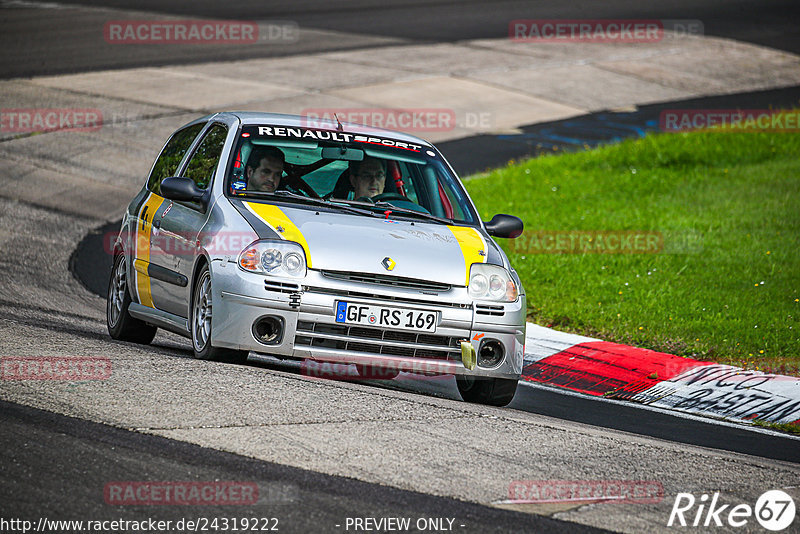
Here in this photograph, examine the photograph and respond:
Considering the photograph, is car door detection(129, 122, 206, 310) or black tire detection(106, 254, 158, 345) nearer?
car door detection(129, 122, 206, 310)

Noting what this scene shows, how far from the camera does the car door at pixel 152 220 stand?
807 cm

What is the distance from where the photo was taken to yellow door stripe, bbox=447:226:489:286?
718cm

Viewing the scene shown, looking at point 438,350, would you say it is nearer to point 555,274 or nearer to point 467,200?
point 467,200

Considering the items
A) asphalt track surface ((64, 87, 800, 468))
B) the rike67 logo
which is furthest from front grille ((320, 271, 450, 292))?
the rike67 logo

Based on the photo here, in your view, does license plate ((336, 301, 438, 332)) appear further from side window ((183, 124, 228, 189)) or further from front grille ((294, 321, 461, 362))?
side window ((183, 124, 228, 189))

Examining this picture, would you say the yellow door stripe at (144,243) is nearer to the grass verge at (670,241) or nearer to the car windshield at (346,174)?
the car windshield at (346,174)

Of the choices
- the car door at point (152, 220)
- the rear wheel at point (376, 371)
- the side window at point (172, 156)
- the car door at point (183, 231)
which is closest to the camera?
the rear wheel at point (376, 371)

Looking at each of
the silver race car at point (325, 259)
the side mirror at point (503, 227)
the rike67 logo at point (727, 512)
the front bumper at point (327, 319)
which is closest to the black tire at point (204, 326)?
the silver race car at point (325, 259)

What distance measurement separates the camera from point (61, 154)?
17156mm

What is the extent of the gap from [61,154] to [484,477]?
13.3 metres

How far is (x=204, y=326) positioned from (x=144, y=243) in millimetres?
1443

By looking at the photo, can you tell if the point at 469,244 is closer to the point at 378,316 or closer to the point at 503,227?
the point at 503,227

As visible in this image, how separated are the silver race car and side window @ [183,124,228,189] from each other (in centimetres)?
2

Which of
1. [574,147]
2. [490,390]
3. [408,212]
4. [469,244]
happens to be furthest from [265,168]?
[574,147]
